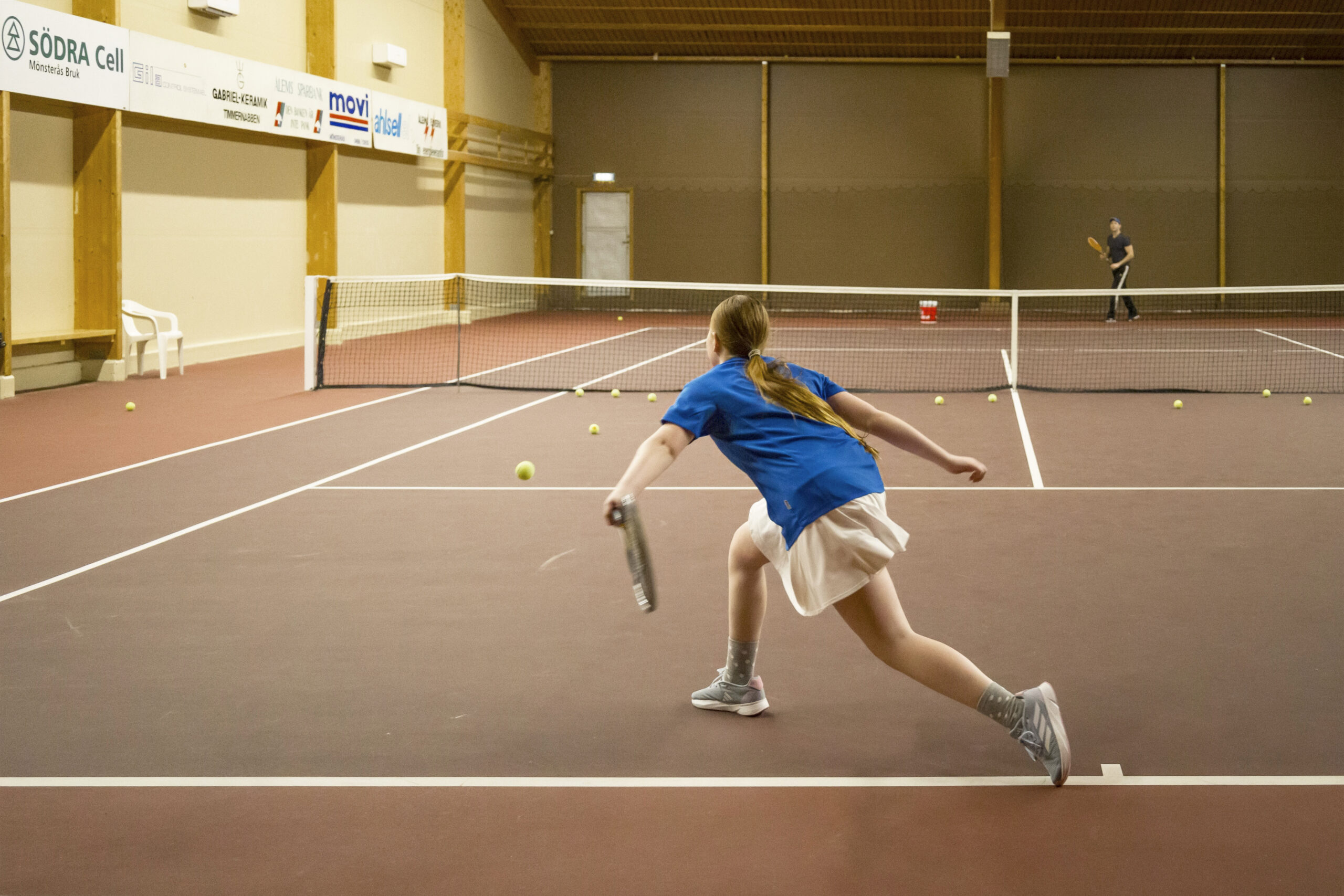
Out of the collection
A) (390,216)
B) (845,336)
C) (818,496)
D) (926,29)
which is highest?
(926,29)

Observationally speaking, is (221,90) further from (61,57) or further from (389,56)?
(389,56)

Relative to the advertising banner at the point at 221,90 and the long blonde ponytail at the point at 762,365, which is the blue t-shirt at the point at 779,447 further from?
the advertising banner at the point at 221,90

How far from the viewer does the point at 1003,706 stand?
11.6 ft

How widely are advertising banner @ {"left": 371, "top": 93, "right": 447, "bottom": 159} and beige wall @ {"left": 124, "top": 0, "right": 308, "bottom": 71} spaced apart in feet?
5.91

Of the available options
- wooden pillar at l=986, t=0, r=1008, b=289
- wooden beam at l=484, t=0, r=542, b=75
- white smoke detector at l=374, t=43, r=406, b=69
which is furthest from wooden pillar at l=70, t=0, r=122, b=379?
wooden pillar at l=986, t=0, r=1008, b=289

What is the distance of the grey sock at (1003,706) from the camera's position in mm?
3523

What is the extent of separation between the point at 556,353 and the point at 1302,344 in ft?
32.7

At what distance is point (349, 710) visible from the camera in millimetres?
4133

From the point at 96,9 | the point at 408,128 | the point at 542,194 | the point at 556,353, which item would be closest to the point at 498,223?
the point at 542,194

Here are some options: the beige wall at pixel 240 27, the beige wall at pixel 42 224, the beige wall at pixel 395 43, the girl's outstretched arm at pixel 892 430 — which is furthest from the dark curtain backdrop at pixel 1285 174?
the girl's outstretched arm at pixel 892 430

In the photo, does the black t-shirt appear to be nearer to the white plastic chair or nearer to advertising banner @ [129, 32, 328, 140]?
advertising banner @ [129, 32, 328, 140]

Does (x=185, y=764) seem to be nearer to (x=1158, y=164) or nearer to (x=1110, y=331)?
(x=1110, y=331)

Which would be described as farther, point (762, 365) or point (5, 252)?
point (5, 252)

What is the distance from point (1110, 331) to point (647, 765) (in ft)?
62.6
